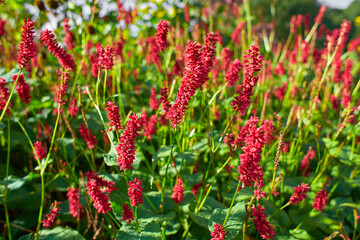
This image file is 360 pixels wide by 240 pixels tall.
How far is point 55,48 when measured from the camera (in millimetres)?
1185

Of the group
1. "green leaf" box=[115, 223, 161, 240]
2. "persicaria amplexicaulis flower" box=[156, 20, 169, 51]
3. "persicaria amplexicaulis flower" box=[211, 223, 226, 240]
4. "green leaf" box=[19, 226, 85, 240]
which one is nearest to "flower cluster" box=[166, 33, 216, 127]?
"persicaria amplexicaulis flower" box=[156, 20, 169, 51]

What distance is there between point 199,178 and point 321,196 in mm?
651

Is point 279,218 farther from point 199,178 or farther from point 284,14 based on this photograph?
point 284,14

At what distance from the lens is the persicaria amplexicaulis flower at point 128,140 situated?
957mm

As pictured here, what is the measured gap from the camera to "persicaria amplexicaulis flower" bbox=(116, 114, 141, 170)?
3.14 ft

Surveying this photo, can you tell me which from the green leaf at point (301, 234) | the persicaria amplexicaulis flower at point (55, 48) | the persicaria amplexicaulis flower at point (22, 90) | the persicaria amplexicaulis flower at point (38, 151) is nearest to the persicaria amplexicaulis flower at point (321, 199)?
the green leaf at point (301, 234)

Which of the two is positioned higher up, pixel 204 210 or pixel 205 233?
pixel 204 210

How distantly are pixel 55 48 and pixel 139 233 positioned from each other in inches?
35.5

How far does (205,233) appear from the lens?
1.52m

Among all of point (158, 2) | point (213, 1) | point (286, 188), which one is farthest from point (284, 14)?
point (286, 188)

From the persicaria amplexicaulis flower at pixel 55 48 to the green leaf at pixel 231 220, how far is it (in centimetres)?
93

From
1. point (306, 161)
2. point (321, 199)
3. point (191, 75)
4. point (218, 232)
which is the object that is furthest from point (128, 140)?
point (306, 161)

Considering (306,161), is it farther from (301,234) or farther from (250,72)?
(250,72)

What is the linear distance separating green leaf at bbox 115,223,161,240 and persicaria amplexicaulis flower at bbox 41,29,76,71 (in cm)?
78
